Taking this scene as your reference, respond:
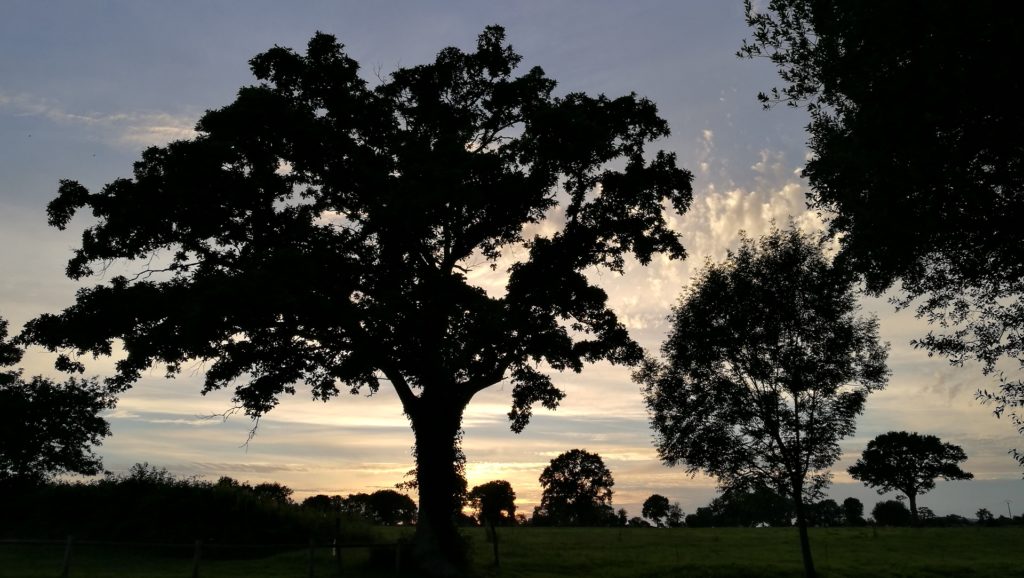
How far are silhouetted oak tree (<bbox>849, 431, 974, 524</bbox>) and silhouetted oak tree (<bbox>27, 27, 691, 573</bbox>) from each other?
307 ft

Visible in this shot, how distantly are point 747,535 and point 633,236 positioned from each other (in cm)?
4628

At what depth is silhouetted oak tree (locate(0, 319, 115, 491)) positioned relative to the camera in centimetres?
5169

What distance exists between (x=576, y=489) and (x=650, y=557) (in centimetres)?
7354

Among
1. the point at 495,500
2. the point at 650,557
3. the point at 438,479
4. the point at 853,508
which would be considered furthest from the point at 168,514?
the point at 853,508

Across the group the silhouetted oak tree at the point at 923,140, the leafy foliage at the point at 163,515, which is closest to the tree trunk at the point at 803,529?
the silhouetted oak tree at the point at 923,140

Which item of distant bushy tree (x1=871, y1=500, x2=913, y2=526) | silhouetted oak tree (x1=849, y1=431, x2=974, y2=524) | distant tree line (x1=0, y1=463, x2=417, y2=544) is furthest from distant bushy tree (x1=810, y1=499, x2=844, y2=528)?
distant tree line (x1=0, y1=463, x2=417, y2=544)

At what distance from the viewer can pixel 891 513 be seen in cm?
12212

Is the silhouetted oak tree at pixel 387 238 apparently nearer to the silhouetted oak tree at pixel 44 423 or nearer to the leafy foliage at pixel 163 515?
the leafy foliage at pixel 163 515

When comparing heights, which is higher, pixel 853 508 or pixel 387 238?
pixel 387 238

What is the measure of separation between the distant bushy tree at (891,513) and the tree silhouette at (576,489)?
51893 mm

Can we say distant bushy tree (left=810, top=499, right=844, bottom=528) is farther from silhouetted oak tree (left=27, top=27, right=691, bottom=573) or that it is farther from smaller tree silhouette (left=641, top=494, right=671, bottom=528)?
silhouetted oak tree (left=27, top=27, right=691, bottom=573)

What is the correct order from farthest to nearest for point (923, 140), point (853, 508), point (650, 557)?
point (853, 508) < point (650, 557) < point (923, 140)

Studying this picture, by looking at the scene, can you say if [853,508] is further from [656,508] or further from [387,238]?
[387,238]

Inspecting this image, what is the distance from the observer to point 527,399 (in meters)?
32.8
